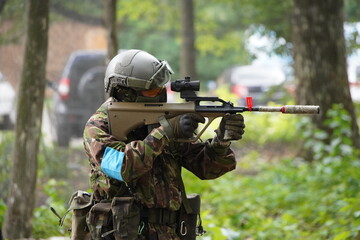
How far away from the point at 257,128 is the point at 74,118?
5621 mm

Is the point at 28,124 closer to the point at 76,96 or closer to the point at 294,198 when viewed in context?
the point at 294,198

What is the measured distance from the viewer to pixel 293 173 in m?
9.27

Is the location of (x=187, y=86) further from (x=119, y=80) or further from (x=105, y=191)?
(x=105, y=191)

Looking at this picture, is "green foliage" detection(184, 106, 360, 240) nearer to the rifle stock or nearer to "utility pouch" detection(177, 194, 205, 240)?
"utility pouch" detection(177, 194, 205, 240)

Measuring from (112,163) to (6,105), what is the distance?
6182mm

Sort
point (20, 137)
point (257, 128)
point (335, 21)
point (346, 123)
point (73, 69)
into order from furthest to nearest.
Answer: point (257, 128)
point (73, 69)
point (335, 21)
point (346, 123)
point (20, 137)

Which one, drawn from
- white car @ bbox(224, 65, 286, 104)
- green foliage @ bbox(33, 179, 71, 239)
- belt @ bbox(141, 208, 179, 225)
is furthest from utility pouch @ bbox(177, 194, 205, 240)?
white car @ bbox(224, 65, 286, 104)

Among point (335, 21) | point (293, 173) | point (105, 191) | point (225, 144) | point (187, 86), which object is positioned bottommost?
point (293, 173)

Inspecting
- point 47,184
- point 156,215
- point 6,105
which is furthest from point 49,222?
point 156,215

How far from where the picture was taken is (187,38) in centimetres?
1614

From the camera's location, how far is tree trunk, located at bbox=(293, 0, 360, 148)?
9836mm

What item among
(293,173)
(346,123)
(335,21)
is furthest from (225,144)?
(335,21)

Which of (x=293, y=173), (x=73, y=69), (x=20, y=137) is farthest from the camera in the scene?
(x=73, y=69)

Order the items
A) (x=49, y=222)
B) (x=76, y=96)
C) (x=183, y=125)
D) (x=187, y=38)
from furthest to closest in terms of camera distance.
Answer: (x=187, y=38)
(x=76, y=96)
(x=49, y=222)
(x=183, y=125)
